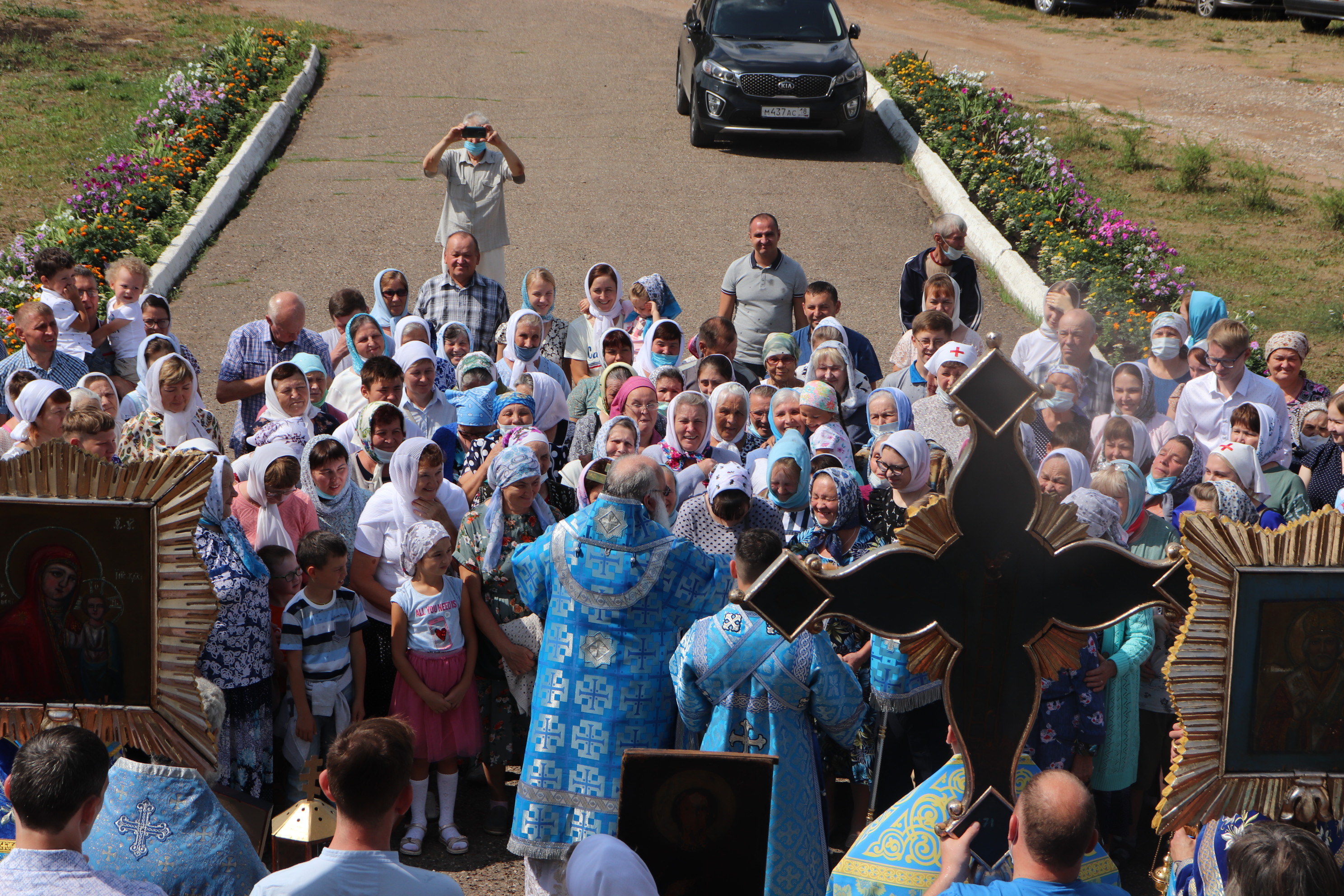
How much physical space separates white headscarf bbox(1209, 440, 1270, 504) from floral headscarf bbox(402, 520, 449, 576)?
2.53 m

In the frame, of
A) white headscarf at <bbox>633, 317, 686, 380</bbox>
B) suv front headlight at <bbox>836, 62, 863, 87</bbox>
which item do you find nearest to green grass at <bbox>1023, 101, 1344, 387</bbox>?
suv front headlight at <bbox>836, 62, 863, 87</bbox>

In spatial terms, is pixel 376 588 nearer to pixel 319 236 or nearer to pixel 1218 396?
pixel 1218 396

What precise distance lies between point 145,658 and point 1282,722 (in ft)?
9.17

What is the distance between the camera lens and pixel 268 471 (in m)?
5.75

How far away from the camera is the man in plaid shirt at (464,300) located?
9.36m

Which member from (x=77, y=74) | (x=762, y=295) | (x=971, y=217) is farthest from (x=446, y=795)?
(x=77, y=74)

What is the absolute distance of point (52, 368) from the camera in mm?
7801

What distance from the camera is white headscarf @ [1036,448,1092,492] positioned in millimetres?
5867

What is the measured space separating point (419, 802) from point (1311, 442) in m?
5.53

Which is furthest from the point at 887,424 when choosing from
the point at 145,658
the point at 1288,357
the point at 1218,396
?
the point at 145,658

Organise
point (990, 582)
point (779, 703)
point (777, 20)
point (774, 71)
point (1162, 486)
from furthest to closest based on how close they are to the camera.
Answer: point (777, 20) → point (774, 71) → point (1162, 486) → point (779, 703) → point (990, 582)

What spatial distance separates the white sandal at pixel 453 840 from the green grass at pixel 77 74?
11505 millimetres

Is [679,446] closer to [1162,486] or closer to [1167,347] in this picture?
[1162,486]

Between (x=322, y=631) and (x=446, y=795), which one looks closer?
(x=322, y=631)
